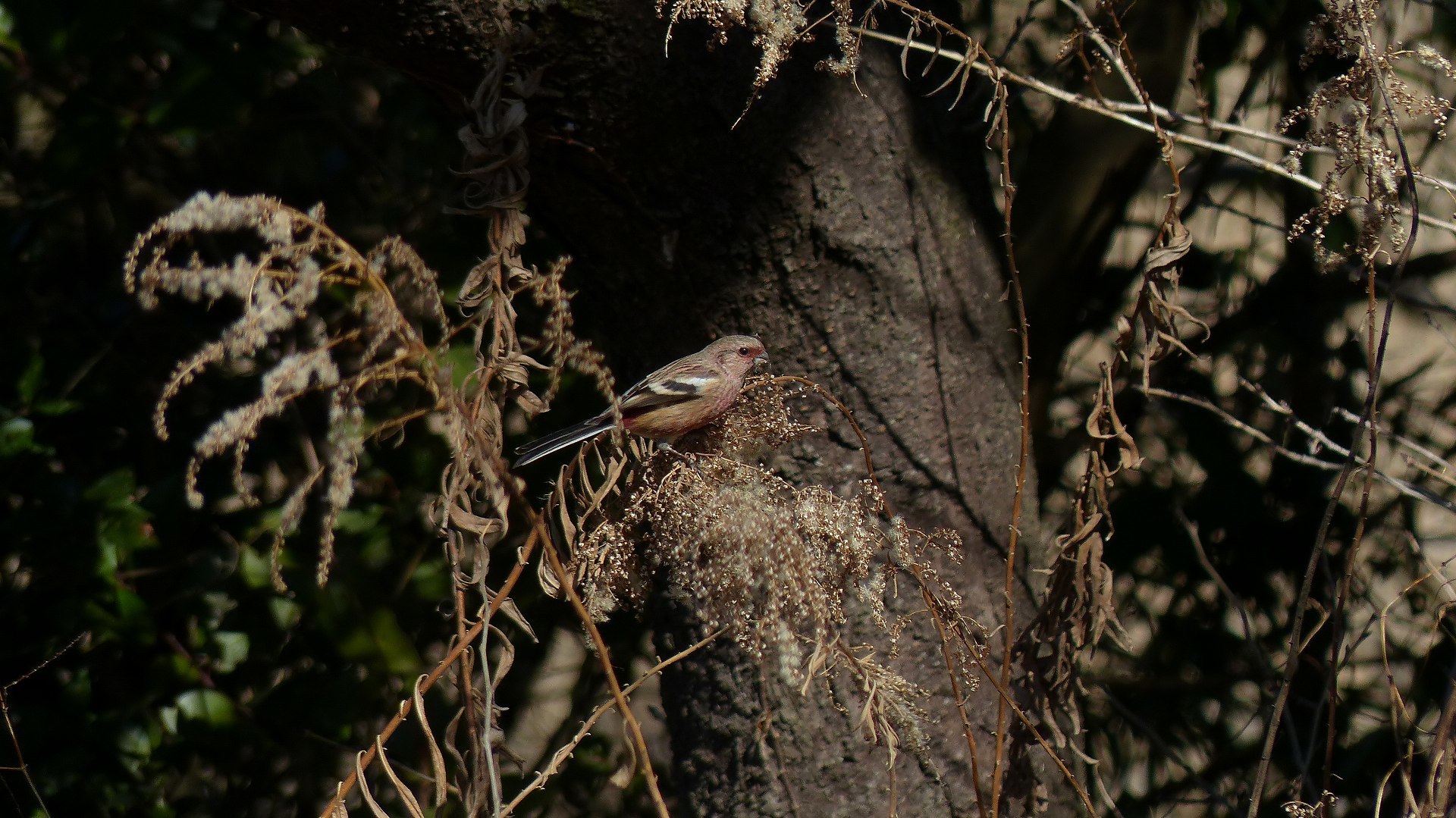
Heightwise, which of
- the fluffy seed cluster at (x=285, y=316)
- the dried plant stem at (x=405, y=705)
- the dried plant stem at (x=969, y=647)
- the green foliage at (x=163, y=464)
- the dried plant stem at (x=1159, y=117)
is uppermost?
the dried plant stem at (x=1159, y=117)

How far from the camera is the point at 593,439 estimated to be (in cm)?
179

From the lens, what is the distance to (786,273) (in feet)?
6.88

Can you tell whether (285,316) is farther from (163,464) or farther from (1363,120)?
(163,464)

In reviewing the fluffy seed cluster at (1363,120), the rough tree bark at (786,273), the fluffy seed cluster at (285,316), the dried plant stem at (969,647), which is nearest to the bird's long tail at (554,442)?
the rough tree bark at (786,273)

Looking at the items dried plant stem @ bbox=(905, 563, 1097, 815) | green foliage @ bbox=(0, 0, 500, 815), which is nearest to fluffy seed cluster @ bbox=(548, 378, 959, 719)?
dried plant stem @ bbox=(905, 563, 1097, 815)

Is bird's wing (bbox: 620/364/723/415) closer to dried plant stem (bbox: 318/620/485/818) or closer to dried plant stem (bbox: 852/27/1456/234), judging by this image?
dried plant stem (bbox: 852/27/1456/234)

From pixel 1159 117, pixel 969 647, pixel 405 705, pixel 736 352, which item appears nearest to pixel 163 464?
pixel 736 352

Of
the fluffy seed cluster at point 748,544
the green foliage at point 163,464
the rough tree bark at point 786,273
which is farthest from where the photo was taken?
the green foliage at point 163,464

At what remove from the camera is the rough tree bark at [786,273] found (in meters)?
1.96

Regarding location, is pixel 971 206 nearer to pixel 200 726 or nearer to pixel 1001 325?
pixel 1001 325

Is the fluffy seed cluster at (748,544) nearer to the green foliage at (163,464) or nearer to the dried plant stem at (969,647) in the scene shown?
the dried plant stem at (969,647)

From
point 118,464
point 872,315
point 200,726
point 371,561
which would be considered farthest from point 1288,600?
point 118,464

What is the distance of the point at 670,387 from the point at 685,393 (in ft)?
0.13

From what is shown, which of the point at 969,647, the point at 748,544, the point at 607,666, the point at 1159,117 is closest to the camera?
the point at 607,666
